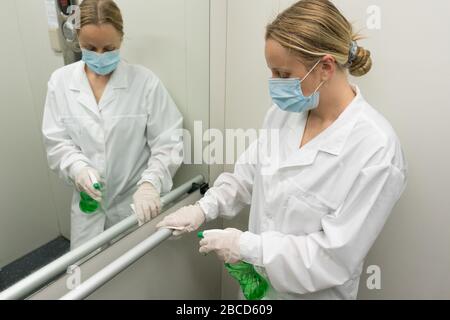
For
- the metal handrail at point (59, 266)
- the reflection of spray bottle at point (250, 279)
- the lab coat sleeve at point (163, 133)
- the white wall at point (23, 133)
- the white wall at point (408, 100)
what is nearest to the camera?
the metal handrail at point (59, 266)

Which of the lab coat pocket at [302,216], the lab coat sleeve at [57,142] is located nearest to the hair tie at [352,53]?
the lab coat pocket at [302,216]

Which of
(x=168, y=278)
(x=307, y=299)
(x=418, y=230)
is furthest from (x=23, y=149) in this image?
(x=418, y=230)

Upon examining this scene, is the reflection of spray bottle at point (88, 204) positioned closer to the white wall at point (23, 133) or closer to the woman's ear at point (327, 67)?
the white wall at point (23, 133)

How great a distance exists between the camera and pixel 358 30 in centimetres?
89

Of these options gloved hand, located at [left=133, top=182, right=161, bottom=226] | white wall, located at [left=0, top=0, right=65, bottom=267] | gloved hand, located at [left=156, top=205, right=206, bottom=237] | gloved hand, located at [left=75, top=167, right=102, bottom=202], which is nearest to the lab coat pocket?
gloved hand, located at [left=156, top=205, right=206, bottom=237]

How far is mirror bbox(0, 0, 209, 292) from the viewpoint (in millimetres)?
1055

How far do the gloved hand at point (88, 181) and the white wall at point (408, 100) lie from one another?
586mm

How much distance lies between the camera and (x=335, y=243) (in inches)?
28.5

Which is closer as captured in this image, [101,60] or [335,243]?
[335,243]

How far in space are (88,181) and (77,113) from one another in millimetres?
249

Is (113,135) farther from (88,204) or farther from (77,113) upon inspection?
(88,204)

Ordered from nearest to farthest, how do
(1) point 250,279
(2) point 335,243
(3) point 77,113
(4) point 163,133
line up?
(2) point 335,243
(1) point 250,279
(3) point 77,113
(4) point 163,133

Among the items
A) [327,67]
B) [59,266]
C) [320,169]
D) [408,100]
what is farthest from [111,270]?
[408,100]

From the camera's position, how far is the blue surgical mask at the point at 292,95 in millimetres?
761
